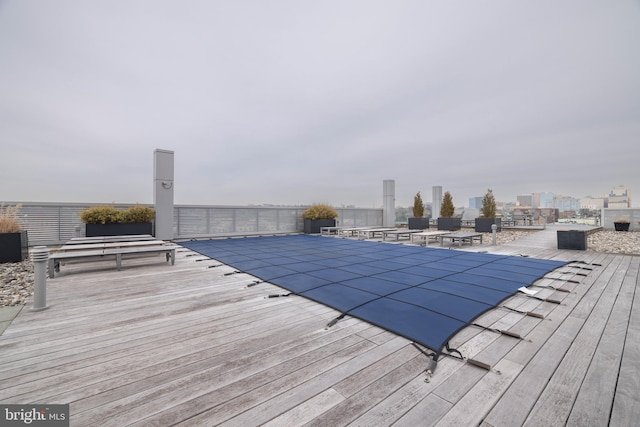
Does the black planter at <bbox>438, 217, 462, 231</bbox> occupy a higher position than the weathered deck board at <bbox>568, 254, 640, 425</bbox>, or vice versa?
the black planter at <bbox>438, 217, 462, 231</bbox>

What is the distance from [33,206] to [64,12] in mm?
4948

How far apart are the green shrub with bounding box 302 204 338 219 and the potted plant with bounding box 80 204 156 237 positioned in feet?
19.9

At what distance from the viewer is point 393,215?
14.5 m

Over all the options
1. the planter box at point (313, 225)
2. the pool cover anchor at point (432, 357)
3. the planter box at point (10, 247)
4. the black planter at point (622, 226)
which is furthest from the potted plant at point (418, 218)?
the planter box at point (10, 247)

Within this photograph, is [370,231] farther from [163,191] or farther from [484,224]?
[163,191]

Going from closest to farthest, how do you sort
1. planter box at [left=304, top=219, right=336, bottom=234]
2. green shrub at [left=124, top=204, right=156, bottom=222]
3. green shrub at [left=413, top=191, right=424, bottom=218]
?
green shrub at [left=124, top=204, right=156, bottom=222] < planter box at [left=304, top=219, right=336, bottom=234] < green shrub at [left=413, top=191, right=424, bottom=218]

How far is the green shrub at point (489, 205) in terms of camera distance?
39.9 ft

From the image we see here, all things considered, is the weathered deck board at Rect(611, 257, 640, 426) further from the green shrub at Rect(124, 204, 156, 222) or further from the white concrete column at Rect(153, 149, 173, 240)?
the white concrete column at Rect(153, 149, 173, 240)

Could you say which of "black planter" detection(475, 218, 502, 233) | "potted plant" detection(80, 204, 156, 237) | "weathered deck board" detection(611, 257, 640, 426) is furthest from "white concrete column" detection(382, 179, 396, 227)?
"weathered deck board" detection(611, 257, 640, 426)

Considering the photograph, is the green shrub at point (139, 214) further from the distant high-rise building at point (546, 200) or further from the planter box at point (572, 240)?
the distant high-rise building at point (546, 200)

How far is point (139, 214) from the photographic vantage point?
761 cm

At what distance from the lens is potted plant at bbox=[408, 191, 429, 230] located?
513 inches

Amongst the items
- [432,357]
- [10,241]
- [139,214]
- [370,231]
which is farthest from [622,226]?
[10,241]

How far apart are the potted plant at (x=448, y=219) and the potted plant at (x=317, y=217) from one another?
528cm
